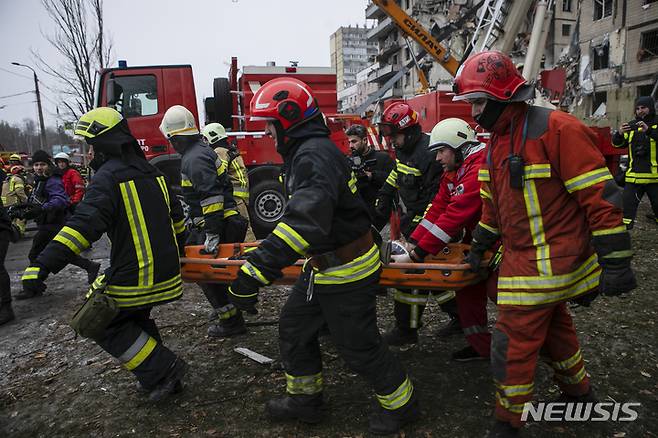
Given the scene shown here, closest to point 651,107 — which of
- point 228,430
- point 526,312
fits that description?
point 526,312

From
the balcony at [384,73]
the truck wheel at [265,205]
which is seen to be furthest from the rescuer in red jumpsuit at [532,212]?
the balcony at [384,73]

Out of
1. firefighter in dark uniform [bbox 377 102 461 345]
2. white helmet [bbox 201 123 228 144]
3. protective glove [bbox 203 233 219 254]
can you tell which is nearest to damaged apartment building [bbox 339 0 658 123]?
white helmet [bbox 201 123 228 144]

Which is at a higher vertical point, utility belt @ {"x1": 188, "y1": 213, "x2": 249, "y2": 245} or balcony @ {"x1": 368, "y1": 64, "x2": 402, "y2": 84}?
balcony @ {"x1": 368, "y1": 64, "x2": 402, "y2": 84}

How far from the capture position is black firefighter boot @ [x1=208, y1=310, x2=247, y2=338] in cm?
398

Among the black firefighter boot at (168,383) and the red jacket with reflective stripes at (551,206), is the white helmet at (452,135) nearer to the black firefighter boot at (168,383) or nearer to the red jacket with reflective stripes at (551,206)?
the red jacket with reflective stripes at (551,206)

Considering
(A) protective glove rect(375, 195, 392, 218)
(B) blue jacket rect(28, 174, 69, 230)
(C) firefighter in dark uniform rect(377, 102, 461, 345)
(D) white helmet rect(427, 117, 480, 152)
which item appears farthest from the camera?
(B) blue jacket rect(28, 174, 69, 230)

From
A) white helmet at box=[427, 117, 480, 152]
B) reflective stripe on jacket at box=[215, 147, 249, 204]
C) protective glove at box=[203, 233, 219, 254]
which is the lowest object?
protective glove at box=[203, 233, 219, 254]

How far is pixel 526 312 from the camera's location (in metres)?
Answer: 2.16

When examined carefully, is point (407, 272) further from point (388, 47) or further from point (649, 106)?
point (388, 47)

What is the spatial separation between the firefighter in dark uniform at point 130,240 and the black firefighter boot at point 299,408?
734 mm

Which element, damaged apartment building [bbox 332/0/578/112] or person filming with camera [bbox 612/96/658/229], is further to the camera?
damaged apartment building [bbox 332/0/578/112]

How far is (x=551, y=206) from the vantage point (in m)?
2.11

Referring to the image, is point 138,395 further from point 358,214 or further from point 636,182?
point 636,182

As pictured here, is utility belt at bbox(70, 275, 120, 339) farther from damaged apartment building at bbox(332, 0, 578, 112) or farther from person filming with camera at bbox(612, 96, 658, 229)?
damaged apartment building at bbox(332, 0, 578, 112)
